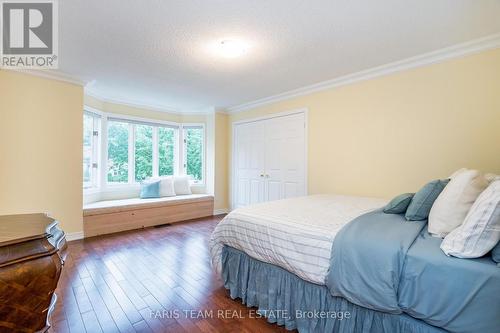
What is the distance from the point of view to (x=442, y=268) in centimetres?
110

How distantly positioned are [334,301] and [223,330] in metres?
0.78


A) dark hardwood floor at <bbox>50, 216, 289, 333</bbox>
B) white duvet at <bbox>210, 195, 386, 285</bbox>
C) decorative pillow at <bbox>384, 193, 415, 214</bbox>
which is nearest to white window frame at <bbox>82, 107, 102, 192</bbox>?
dark hardwood floor at <bbox>50, 216, 289, 333</bbox>

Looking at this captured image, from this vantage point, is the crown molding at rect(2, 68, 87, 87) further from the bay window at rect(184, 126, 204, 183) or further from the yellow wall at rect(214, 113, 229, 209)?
the yellow wall at rect(214, 113, 229, 209)

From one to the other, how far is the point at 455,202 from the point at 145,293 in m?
2.38

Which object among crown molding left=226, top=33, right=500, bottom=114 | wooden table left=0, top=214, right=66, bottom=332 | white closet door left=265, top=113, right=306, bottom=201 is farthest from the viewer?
white closet door left=265, top=113, right=306, bottom=201

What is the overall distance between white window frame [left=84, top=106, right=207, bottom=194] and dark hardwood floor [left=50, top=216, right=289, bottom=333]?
4.75 ft

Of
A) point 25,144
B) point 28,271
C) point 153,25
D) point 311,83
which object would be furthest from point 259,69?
point 25,144

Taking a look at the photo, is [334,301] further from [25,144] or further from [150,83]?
[25,144]

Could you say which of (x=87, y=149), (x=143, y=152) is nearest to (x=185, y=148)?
(x=143, y=152)

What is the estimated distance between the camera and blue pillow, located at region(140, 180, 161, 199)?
4639 millimetres

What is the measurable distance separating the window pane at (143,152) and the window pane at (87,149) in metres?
0.85

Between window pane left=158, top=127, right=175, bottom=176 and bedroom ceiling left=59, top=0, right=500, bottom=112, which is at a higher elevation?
bedroom ceiling left=59, top=0, right=500, bottom=112

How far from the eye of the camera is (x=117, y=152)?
181 inches

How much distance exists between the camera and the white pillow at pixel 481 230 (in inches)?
41.3
